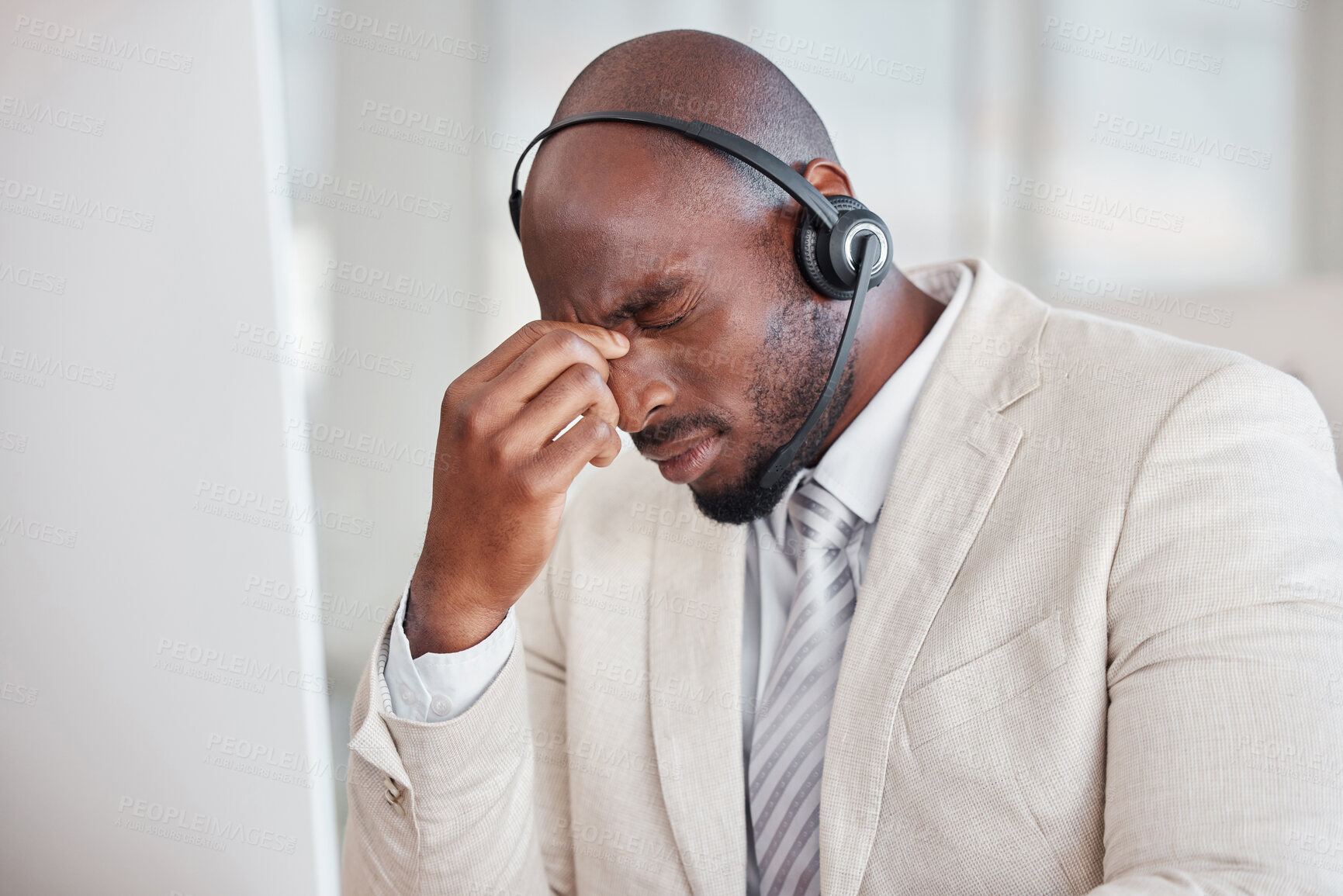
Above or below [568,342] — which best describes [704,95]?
above

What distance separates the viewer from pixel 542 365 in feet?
3.39

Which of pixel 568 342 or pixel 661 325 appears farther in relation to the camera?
pixel 661 325

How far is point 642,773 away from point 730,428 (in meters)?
0.50

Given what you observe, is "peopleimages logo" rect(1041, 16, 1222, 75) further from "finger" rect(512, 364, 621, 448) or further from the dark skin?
"finger" rect(512, 364, 621, 448)

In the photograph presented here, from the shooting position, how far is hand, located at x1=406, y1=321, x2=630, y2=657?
1020 millimetres

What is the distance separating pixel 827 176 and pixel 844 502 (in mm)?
445

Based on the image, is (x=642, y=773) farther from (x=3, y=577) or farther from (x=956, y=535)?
(x=3, y=577)

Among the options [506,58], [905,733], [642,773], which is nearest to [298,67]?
[506,58]

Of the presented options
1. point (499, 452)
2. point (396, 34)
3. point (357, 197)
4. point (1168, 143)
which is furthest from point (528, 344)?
point (1168, 143)

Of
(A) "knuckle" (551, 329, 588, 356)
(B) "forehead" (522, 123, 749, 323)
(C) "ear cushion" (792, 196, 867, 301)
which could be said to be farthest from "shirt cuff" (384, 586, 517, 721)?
(C) "ear cushion" (792, 196, 867, 301)

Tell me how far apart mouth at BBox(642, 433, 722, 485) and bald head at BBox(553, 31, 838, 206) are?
1.07 ft

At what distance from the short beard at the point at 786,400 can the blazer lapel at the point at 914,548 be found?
138 mm

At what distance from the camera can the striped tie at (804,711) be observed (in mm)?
1210

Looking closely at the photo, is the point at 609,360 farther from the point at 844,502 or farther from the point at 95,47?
the point at 95,47
